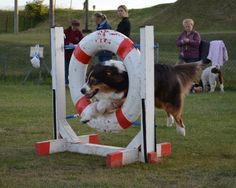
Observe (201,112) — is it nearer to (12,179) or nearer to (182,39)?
(182,39)

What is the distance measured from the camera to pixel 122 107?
21.9 feet

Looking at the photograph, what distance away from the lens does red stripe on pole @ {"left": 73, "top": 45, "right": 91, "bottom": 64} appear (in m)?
7.18

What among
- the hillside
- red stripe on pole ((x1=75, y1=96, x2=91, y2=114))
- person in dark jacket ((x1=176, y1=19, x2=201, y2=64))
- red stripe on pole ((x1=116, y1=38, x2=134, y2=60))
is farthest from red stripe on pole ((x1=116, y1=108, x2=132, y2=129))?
the hillside

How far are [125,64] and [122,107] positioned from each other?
0.48m

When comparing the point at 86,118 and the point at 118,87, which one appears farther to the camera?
the point at 86,118

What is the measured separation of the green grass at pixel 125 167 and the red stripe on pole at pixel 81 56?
1.15 meters

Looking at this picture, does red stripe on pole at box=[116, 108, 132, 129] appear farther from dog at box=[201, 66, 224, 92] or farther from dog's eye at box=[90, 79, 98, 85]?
dog at box=[201, 66, 224, 92]

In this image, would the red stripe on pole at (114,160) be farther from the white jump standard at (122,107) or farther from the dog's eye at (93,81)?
the dog's eye at (93,81)

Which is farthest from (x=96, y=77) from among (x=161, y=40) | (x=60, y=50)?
(x=161, y=40)

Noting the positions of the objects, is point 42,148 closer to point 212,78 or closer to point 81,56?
point 81,56

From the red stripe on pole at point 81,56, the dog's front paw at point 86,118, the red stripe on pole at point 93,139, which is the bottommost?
the red stripe on pole at point 93,139

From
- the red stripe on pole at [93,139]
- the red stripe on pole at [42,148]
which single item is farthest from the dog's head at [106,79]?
the red stripe on pole at [93,139]

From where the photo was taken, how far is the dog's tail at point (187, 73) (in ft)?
24.7

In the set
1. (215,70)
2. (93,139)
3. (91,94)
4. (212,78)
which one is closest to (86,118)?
(91,94)
